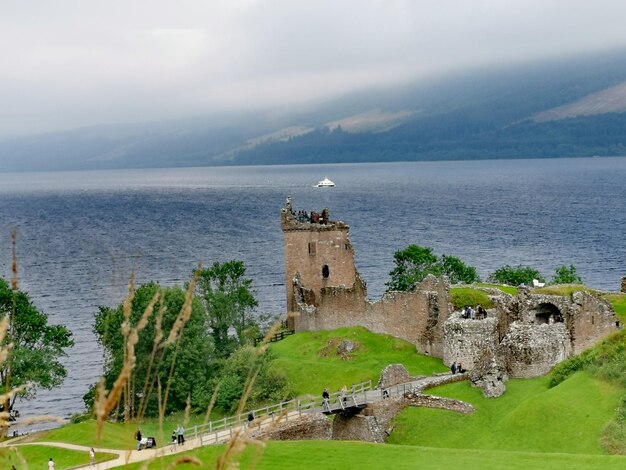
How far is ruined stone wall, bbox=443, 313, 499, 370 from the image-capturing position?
50219 mm

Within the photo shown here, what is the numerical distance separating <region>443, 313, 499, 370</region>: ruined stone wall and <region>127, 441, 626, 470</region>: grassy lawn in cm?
1497

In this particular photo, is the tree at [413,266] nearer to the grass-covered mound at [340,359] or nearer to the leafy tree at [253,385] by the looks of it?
the grass-covered mound at [340,359]

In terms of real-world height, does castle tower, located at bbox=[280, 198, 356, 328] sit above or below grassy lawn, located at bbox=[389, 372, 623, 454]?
above

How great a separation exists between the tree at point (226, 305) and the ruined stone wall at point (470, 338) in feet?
68.2

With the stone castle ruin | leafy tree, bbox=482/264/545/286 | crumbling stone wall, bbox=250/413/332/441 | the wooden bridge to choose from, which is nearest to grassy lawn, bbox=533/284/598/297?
the stone castle ruin

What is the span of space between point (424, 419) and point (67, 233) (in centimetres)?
14354

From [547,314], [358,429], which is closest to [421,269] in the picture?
[547,314]

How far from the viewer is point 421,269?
83.6 m

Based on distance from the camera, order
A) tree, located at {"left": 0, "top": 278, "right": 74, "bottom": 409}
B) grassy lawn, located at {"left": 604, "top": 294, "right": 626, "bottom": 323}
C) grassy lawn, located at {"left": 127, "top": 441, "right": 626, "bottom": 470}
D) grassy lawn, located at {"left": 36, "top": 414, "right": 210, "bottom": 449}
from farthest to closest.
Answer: tree, located at {"left": 0, "top": 278, "right": 74, "bottom": 409} < grassy lawn, located at {"left": 604, "top": 294, "right": 626, "bottom": 323} < grassy lawn, located at {"left": 36, "top": 414, "right": 210, "bottom": 449} < grassy lawn, located at {"left": 127, "top": 441, "right": 626, "bottom": 470}

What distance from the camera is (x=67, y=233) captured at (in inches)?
6939

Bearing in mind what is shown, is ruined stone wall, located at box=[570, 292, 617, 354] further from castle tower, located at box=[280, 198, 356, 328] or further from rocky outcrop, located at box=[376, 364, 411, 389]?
castle tower, located at box=[280, 198, 356, 328]

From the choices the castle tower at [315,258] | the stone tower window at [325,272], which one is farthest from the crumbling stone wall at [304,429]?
the stone tower window at [325,272]

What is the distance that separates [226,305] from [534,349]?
2980cm

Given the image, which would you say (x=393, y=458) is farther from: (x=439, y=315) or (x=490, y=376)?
(x=439, y=315)
